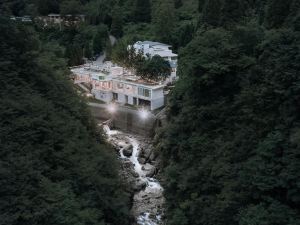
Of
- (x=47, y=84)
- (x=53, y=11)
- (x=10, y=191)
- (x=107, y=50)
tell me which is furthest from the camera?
(x=53, y=11)

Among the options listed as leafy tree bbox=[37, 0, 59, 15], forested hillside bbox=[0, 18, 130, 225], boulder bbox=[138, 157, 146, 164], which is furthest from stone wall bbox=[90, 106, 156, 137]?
leafy tree bbox=[37, 0, 59, 15]

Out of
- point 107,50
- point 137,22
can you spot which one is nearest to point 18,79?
point 107,50

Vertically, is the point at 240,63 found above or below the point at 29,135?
above

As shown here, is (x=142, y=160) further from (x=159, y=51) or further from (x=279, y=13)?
(x=159, y=51)

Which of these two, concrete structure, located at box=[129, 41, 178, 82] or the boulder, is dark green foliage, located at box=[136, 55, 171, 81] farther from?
the boulder

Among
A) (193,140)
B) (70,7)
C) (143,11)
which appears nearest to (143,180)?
(193,140)

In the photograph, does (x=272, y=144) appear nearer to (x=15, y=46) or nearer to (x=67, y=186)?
(x=67, y=186)
